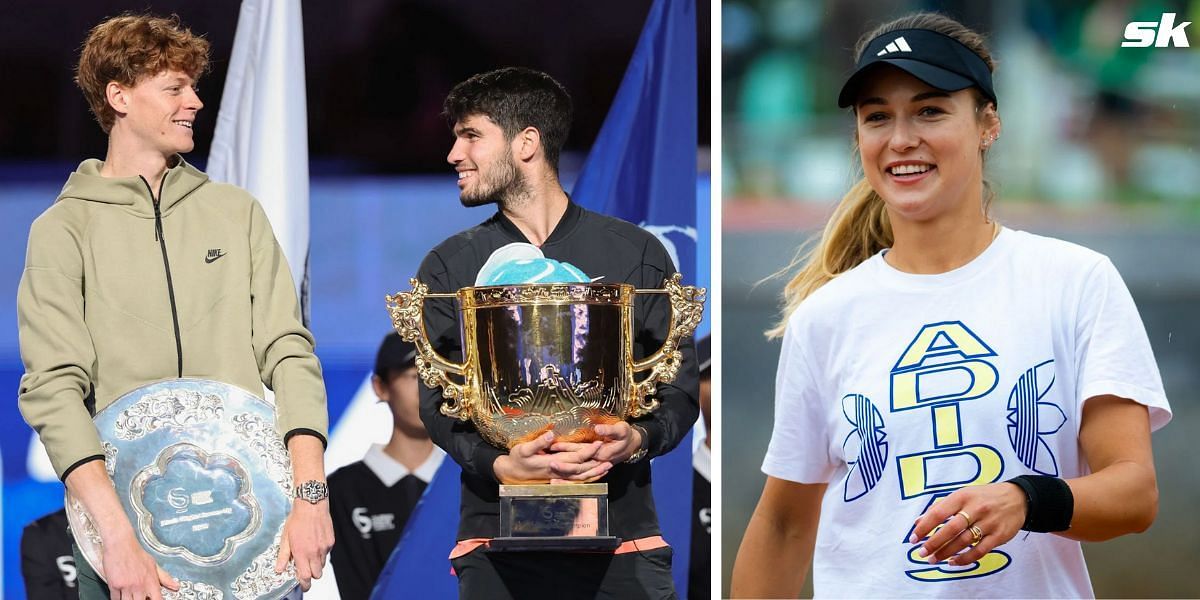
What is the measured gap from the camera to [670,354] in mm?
3354

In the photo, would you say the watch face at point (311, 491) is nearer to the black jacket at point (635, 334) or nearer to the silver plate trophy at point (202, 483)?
the silver plate trophy at point (202, 483)

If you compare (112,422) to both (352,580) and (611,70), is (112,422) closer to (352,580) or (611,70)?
(352,580)

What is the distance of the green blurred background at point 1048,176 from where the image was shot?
3.81m

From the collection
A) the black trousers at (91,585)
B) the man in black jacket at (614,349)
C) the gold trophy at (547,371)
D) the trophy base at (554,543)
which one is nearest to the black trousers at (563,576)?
the man in black jacket at (614,349)

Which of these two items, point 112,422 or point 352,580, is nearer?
point 112,422

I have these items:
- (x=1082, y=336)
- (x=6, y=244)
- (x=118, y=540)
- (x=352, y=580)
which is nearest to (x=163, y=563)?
(x=118, y=540)

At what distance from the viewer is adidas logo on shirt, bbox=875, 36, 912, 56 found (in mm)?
3396

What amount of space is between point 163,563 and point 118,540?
133 millimetres

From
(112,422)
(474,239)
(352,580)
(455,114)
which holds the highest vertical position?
(455,114)

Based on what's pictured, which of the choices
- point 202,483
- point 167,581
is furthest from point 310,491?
point 167,581

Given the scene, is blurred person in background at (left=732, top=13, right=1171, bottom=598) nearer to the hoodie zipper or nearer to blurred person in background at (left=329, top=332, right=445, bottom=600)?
blurred person in background at (left=329, top=332, right=445, bottom=600)

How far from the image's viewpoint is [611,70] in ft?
13.3

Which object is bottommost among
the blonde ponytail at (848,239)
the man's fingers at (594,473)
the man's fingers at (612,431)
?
the man's fingers at (594,473)

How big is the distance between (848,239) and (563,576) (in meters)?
1.05
